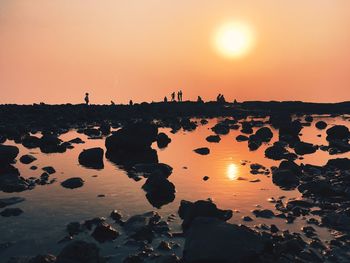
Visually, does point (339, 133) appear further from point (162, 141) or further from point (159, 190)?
point (159, 190)

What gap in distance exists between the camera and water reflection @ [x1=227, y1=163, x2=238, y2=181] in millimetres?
22164

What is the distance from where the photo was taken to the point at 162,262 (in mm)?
10297

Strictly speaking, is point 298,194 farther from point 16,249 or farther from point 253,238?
point 16,249

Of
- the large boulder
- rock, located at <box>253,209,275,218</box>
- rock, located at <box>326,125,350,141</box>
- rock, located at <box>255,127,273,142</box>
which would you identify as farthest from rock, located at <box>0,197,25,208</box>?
rock, located at <box>326,125,350,141</box>

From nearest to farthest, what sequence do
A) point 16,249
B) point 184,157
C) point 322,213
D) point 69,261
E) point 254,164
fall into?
1. point 69,261
2. point 16,249
3. point 322,213
4. point 254,164
5. point 184,157

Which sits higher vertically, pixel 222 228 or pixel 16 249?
pixel 222 228

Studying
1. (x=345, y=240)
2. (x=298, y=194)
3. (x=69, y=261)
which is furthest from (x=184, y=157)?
(x=69, y=261)

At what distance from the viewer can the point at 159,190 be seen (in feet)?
59.3

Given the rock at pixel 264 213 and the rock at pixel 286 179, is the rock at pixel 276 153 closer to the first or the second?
the rock at pixel 286 179

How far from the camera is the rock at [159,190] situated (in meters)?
17.1

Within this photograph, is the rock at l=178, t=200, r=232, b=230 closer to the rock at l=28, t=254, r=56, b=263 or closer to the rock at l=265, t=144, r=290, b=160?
the rock at l=28, t=254, r=56, b=263

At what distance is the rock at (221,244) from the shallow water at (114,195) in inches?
45.9

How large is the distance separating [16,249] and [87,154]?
15667mm

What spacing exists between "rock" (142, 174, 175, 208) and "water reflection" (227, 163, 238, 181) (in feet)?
15.8
